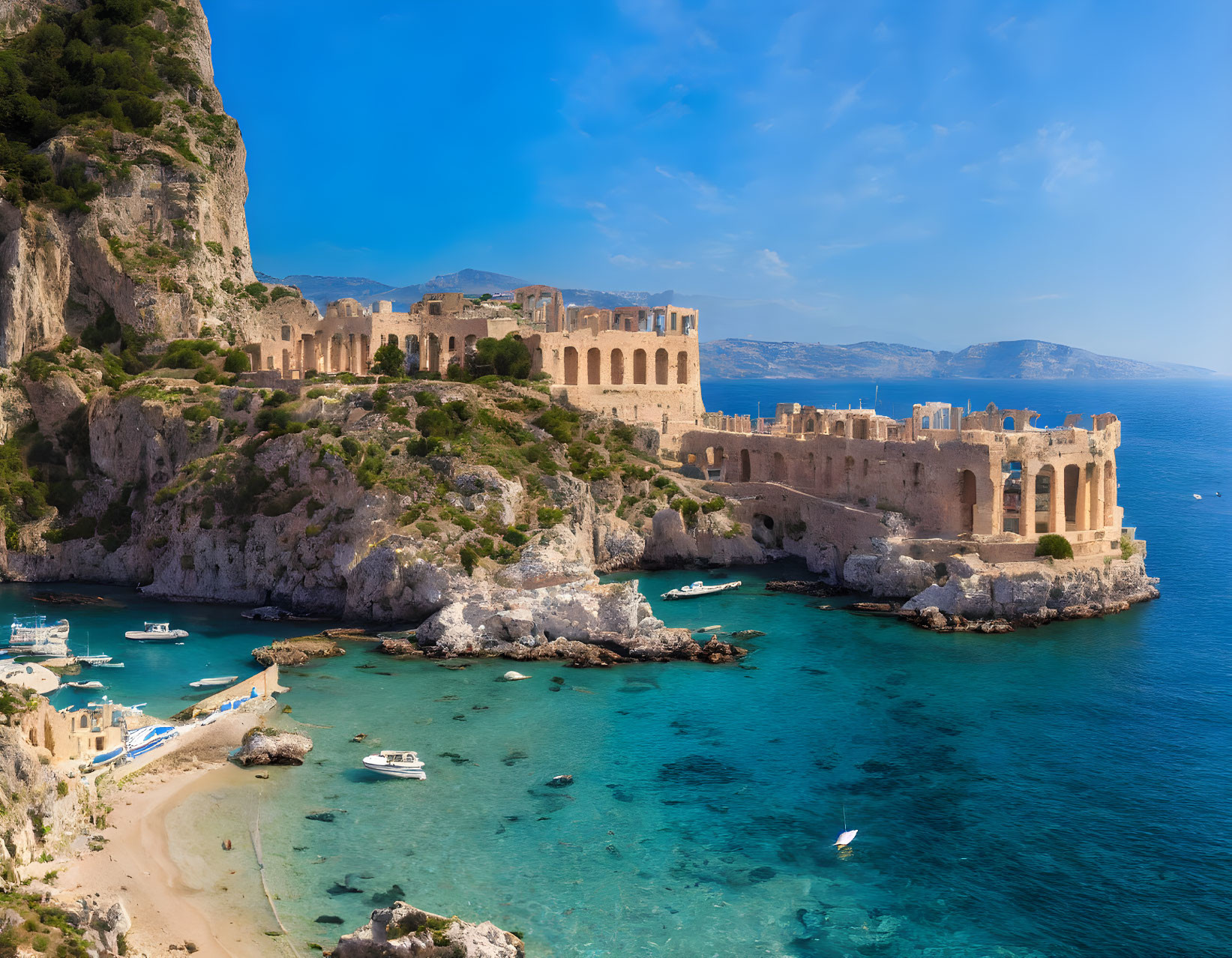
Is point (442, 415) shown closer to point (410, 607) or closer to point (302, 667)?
point (410, 607)

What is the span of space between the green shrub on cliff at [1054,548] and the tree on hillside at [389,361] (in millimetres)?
36344

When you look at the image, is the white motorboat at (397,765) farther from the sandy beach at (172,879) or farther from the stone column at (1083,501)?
the stone column at (1083,501)

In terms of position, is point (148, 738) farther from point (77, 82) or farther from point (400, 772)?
point (77, 82)

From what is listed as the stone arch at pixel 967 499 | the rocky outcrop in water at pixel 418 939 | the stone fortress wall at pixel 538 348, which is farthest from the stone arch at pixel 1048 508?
the rocky outcrop in water at pixel 418 939

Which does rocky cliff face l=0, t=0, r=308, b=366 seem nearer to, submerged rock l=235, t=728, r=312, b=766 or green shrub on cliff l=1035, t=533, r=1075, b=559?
submerged rock l=235, t=728, r=312, b=766

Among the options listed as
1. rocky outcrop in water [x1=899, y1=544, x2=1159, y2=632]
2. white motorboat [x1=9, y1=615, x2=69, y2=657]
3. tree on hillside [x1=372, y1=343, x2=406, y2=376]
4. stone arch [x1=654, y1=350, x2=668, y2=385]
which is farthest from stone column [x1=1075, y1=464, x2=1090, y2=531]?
white motorboat [x1=9, y1=615, x2=69, y2=657]

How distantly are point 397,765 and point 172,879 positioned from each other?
727 centimetres

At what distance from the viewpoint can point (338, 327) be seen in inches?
2798

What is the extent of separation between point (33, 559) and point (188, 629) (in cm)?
1600

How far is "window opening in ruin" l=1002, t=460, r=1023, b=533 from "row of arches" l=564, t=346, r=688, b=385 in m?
22.3

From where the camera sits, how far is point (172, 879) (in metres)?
24.8

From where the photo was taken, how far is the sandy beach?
22.3m

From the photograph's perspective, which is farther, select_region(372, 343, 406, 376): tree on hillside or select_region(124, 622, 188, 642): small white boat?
select_region(372, 343, 406, 376): tree on hillside

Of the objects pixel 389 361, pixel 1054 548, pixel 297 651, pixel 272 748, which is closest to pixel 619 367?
pixel 389 361
